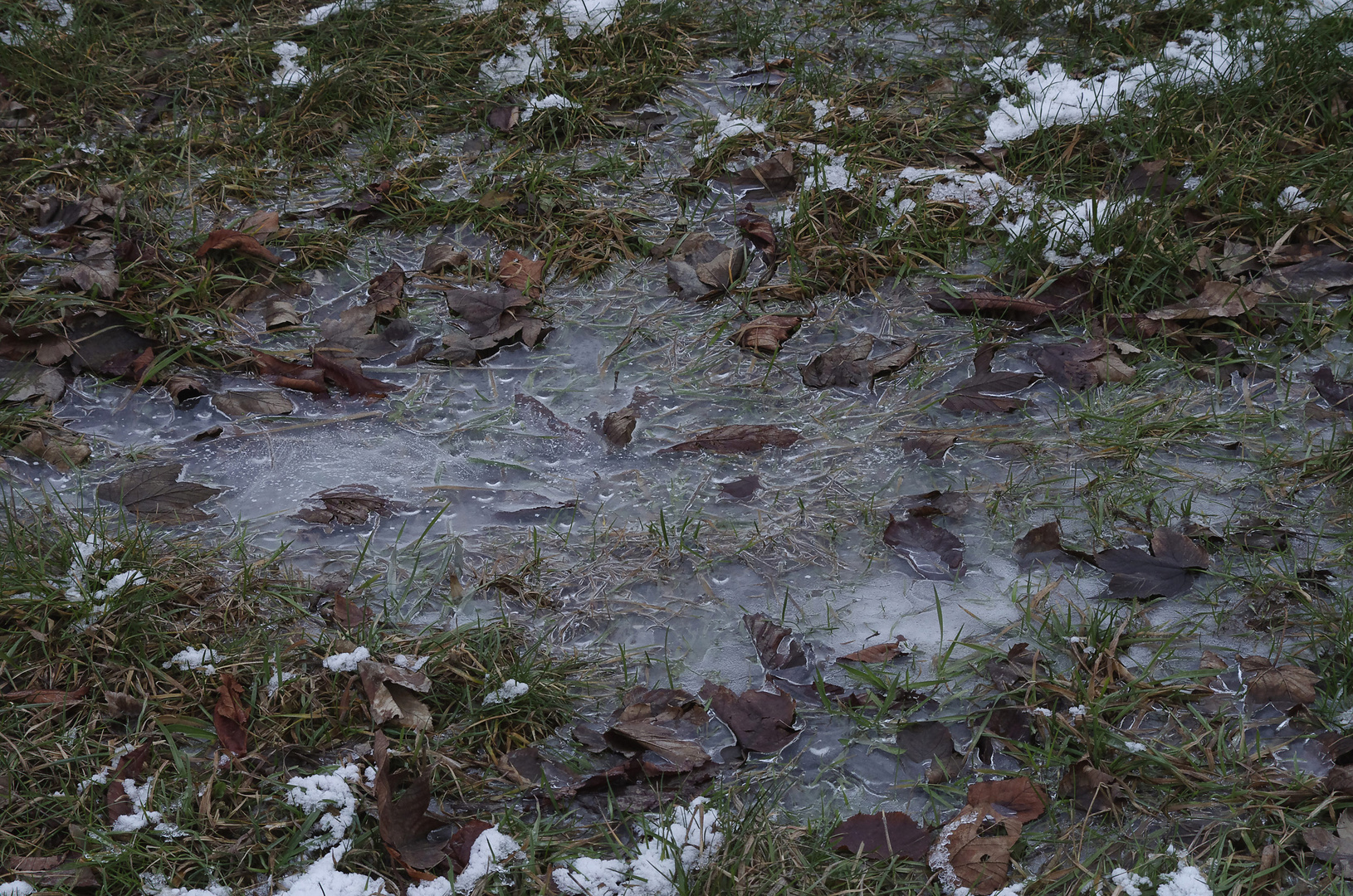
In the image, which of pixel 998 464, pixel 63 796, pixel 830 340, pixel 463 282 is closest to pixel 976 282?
→ pixel 830 340

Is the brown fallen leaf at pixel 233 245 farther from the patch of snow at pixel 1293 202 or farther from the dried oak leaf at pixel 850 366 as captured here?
the patch of snow at pixel 1293 202

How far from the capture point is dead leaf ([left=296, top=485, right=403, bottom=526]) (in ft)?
7.93

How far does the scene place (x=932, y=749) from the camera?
1881mm

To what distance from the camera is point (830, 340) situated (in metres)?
2.91

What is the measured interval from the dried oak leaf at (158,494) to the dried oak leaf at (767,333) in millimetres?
1487

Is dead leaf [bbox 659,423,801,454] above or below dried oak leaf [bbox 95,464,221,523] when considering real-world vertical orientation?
below

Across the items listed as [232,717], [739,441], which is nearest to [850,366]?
[739,441]

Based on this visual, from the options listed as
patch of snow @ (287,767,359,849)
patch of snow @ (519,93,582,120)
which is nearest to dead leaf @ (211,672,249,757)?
patch of snow @ (287,767,359,849)

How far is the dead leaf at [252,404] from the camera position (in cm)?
273

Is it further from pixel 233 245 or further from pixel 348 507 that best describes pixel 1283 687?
pixel 233 245

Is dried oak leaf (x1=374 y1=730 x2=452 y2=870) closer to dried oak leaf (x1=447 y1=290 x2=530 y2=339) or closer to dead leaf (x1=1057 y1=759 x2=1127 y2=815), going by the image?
dead leaf (x1=1057 y1=759 x2=1127 y2=815)

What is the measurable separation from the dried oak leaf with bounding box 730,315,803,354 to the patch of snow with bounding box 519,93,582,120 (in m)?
1.28

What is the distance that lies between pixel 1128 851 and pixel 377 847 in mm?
1309

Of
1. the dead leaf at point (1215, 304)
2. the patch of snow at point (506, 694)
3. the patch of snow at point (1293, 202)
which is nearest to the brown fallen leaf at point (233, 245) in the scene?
the patch of snow at point (506, 694)
